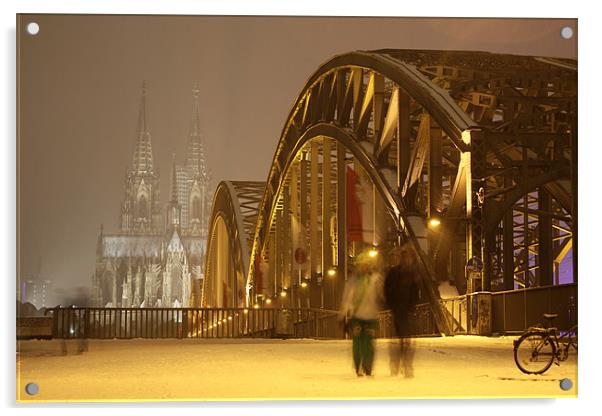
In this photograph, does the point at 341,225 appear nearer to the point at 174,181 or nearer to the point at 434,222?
the point at 434,222

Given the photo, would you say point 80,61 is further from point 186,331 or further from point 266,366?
point 186,331

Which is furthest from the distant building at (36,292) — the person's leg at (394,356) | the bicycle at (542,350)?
the bicycle at (542,350)

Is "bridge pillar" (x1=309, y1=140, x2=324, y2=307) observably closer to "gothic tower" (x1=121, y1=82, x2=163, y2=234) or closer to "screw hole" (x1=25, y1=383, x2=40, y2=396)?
"gothic tower" (x1=121, y1=82, x2=163, y2=234)

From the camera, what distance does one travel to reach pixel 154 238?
13.2m

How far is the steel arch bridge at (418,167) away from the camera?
48.6 feet

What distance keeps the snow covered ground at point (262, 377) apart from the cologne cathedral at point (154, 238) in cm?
67

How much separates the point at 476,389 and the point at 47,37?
504 cm

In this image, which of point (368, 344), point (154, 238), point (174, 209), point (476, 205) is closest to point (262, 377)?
point (368, 344)

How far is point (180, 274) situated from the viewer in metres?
13.5

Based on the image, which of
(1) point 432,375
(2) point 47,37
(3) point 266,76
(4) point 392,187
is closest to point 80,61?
(2) point 47,37

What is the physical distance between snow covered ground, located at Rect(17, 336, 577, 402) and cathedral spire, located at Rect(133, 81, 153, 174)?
1867mm

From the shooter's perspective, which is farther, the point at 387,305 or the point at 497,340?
the point at 497,340

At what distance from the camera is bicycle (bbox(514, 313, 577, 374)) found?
12.3m

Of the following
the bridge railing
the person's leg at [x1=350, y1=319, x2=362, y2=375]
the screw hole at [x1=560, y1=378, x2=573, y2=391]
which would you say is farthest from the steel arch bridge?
the person's leg at [x1=350, y1=319, x2=362, y2=375]
